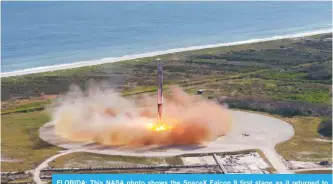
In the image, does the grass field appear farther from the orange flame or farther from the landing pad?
the orange flame

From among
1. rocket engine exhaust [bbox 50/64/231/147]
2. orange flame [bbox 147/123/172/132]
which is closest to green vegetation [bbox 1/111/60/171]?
rocket engine exhaust [bbox 50/64/231/147]

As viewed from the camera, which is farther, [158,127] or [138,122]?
[138,122]

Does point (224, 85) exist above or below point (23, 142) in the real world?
above

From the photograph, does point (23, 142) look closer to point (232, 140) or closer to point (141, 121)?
point (141, 121)

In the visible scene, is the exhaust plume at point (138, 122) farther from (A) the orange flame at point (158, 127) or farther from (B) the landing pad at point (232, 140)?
(B) the landing pad at point (232, 140)
